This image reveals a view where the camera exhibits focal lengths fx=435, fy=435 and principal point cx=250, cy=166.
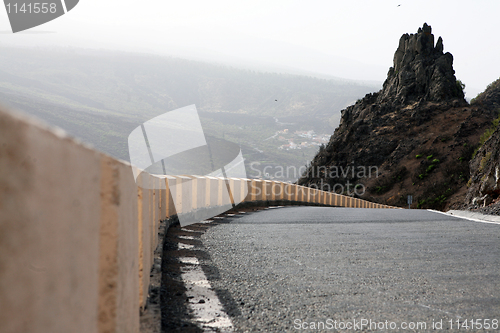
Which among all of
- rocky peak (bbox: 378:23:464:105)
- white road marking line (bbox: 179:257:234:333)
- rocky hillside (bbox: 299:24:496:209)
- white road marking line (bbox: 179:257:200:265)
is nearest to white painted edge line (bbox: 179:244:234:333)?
white road marking line (bbox: 179:257:234:333)

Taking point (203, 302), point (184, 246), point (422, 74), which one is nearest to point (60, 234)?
point (203, 302)

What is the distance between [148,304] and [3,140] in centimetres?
264

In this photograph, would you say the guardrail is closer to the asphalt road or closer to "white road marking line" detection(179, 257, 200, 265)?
the asphalt road

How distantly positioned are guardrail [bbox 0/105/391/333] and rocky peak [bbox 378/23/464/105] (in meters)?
65.6

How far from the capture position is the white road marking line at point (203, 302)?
3180 millimetres

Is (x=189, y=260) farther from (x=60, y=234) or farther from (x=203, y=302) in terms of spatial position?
(x=60, y=234)

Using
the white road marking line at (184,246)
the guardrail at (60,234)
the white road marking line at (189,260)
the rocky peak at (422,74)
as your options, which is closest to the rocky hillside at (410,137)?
the rocky peak at (422,74)

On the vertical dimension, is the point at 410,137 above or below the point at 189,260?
below

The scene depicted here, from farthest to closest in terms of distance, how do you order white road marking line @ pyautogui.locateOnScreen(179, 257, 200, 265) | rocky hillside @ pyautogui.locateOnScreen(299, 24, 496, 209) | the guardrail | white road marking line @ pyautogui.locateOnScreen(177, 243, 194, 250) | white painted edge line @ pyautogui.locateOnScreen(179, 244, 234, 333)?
rocky hillside @ pyautogui.locateOnScreen(299, 24, 496, 209), white road marking line @ pyautogui.locateOnScreen(177, 243, 194, 250), white road marking line @ pyautogui.locateOnScreen(179, 257, 200, 265), white painted edge line @ pyautogui.locateOnScreen(179, 244, 234, 333), the guardrail

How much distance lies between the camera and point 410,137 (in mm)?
58688

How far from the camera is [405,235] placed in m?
7.45

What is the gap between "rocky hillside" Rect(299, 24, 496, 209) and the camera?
5106 cm

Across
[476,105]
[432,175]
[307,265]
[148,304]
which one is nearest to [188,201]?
[307,265]

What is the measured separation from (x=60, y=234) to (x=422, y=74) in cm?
6889
